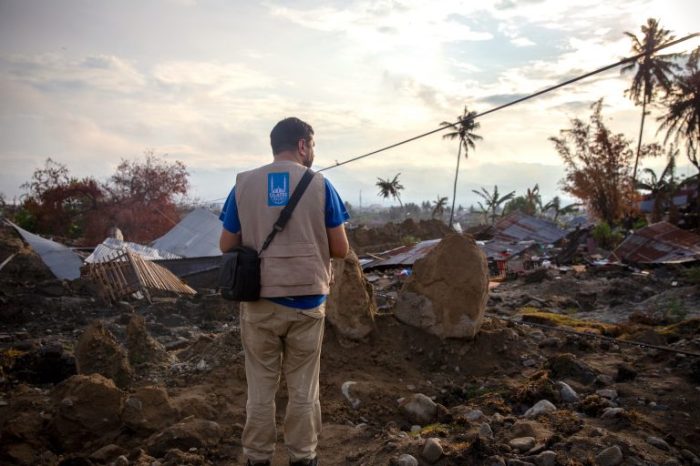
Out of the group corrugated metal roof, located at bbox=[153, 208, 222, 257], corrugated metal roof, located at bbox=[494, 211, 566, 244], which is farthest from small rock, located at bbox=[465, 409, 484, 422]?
corrugated metal roof, located at bbox=[494, 211, 566, 244]

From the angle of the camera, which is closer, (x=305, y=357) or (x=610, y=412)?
(x=305, y=357)

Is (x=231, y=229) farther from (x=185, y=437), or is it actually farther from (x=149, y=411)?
(x=149, y=411)

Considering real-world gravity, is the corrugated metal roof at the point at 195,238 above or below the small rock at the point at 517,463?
above

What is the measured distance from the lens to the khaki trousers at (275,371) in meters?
2.91

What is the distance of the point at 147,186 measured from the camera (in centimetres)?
2341

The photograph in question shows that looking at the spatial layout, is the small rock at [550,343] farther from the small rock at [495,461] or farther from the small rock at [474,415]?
the small rock at [495,461]

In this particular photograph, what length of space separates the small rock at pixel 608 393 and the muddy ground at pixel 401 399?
0.01m

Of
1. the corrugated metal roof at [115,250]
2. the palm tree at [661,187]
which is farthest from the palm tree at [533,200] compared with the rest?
the corrugated metal roof at [115,250]

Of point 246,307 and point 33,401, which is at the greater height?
point 246,307

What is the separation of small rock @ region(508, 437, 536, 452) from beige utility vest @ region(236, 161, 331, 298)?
4.80 ft

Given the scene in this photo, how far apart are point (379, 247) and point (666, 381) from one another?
23241mm

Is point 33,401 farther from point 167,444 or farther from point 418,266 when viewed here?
point 418,266

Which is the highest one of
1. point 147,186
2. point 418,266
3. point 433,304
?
point 147,186

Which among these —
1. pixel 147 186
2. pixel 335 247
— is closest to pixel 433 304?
pixel 335 247
